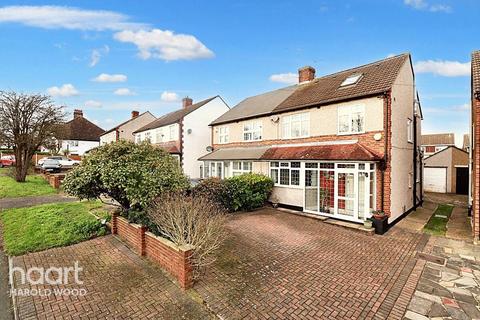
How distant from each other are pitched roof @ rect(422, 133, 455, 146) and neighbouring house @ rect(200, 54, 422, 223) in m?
38.8

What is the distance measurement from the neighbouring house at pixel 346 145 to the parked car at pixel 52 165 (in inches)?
940

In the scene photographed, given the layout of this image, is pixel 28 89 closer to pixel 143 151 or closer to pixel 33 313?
pixel 143 151

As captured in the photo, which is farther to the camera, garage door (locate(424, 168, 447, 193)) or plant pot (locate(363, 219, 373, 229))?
garage door (locate(424, 168, 447, 193))

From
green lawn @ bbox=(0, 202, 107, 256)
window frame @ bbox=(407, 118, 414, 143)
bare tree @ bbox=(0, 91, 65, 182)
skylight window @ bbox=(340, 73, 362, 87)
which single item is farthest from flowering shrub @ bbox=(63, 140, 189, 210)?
bare tree @ bbox=(0, 91, 65, 182)

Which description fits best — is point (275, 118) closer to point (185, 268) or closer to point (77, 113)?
point (185, 268)

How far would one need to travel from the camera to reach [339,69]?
17172 millimetres

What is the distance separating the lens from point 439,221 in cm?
1209

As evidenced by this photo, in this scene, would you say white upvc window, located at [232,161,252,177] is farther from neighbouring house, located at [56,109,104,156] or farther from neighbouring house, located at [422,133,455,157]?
neighbouring house, located at [422,133,455,157]

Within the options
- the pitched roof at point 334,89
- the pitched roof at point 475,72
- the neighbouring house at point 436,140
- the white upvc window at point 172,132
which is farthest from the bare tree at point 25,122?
the neighbouring house at point 436,140

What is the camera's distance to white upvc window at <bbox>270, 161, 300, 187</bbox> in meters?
13.4

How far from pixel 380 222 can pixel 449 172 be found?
62.1ft

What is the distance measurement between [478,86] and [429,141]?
156 feet

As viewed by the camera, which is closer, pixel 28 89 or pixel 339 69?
pixel 339 69

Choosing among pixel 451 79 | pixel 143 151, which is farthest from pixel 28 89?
pixel 451 79
